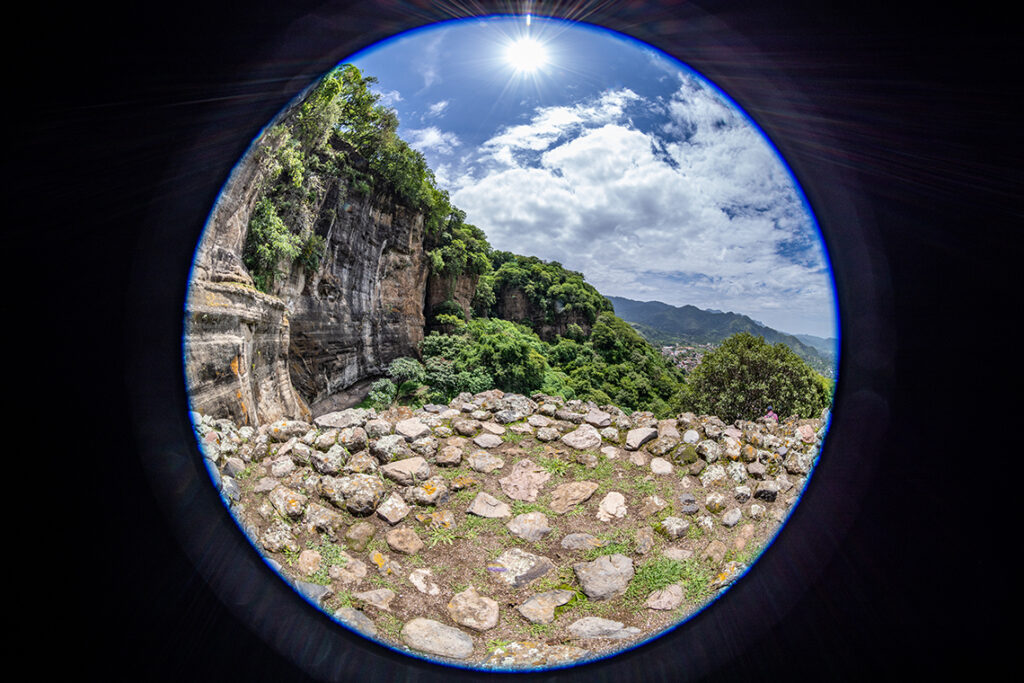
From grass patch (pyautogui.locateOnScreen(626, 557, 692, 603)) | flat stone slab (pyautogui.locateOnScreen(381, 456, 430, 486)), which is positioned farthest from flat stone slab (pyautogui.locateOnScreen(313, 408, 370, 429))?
grass patch (pyautogui.locateOnScreen(626, 557, 692, 603))

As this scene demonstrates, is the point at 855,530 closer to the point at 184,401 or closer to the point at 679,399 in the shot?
the point at 184,401

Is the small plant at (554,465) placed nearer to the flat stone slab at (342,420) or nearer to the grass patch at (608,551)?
the grass patch at (608,551)

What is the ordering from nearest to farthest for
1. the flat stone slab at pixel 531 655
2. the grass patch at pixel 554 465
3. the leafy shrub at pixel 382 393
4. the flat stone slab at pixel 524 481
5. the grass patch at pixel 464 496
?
1. the flat stone slab at pixel 531 655
2. the grass patch at pixel 464 496
3. the flat stone slab at pixel 524 481
4. the grass patch at pixel 554 465
5. the leafy shrub at pixel 382 393

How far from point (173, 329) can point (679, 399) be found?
12078 mm

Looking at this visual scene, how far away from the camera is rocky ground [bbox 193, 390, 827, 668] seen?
2.22m

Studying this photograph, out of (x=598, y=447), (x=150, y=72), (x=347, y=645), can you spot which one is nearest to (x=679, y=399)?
(x=598, y=447)

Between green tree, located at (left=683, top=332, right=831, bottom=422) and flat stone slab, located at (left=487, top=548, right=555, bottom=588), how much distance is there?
8.41 m

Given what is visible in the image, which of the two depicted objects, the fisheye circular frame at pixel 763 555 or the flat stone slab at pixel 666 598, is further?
the flat stone slab at pixel 666 598

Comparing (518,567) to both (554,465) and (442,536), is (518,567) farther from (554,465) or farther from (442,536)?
(554,465)

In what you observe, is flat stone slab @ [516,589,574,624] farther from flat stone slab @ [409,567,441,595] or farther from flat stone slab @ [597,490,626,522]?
flat stone slab @ [597,490,626,522]

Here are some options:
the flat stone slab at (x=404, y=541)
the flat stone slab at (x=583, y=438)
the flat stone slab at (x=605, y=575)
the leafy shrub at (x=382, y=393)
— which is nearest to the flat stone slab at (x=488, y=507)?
the flat stone slab at (x=404, y=541)

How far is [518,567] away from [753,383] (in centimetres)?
898

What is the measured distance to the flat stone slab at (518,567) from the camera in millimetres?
2607

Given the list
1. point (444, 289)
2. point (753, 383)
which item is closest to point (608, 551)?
point (753, 383)
